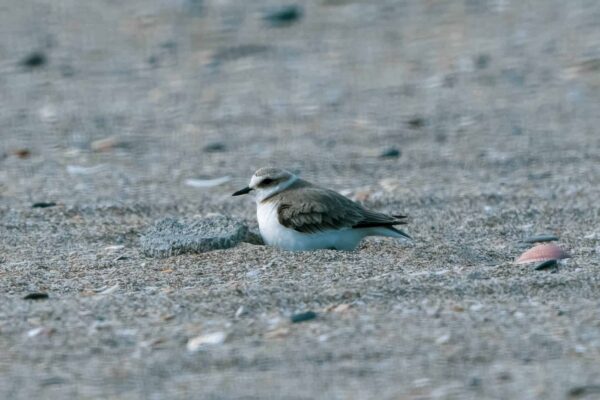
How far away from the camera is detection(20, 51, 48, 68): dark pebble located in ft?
35.0

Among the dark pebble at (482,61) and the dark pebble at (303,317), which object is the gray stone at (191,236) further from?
the dark pebble at (482,61)

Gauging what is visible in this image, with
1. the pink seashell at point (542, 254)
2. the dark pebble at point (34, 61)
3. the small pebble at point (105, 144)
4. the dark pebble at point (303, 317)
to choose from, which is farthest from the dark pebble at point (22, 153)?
the dark pebble at point (303, 317)

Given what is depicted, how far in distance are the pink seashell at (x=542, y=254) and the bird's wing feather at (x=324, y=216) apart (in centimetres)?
57

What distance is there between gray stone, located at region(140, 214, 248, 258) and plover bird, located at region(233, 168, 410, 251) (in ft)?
0.48

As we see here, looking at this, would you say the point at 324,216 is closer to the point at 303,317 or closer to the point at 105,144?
the point at 303,317

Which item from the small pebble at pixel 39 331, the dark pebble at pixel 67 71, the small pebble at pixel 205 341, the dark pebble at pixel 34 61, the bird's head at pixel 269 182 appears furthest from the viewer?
the dark pebble at pixel 34 61

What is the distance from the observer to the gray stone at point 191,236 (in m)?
5.57

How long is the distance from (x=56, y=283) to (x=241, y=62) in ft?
18.9

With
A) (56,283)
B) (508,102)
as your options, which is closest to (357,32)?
(508,102)

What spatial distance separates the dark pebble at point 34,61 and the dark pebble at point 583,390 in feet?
25.4

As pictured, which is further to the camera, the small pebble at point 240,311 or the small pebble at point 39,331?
the small pebble at point 240,311

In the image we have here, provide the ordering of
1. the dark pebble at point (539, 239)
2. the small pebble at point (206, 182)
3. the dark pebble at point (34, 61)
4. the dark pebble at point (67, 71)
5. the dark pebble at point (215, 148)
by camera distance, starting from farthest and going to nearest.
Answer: the dark pebble at point (34, 61) < the dark pebble at point (67, 71) < the dark pebble at point (215, 148) < the small pebble at point (206, 182) < the dark pebble at point (539, 239)

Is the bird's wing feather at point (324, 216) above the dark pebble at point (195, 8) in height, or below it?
below

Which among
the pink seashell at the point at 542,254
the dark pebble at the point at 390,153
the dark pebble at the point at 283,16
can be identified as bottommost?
the dark pebble at the point at 390,153
